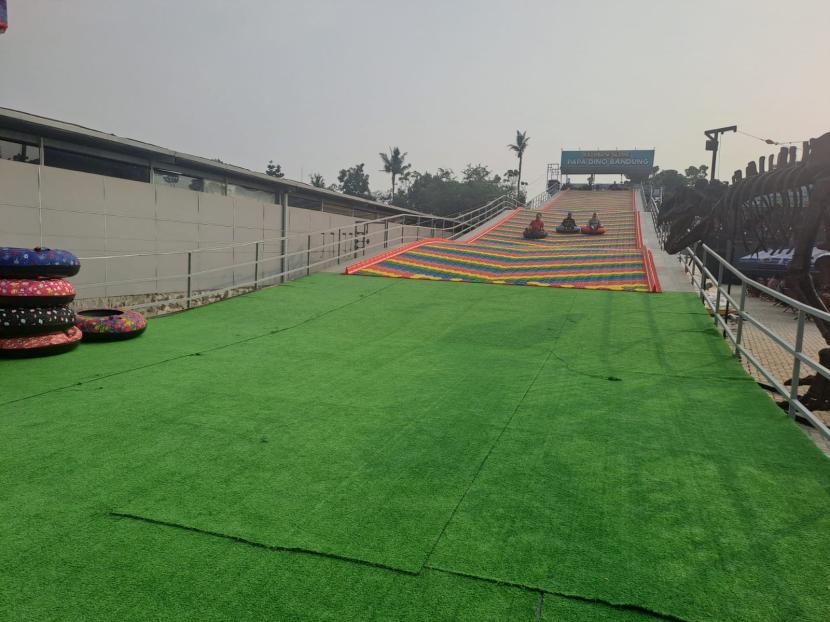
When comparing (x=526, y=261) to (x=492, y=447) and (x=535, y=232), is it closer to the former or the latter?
(x=535, y=232)

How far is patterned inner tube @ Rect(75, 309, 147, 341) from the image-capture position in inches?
282

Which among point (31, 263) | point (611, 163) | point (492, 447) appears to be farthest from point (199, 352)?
point (611, 163)

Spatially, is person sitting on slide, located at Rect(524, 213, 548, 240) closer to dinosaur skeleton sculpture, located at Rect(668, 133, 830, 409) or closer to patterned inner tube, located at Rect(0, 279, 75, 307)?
dinosaur skeleton sculpture, located at Rect(668, 133, 830, 409)

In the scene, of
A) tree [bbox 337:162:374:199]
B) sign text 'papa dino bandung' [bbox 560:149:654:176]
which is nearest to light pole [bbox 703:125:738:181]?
sign text 'papa dino bandung' [bbox 560:149:654:176]

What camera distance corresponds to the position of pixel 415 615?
2117 mm

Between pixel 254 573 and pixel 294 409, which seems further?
pixel 294 409

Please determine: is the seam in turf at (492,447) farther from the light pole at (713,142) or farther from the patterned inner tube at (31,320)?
the light pole at (713,142)

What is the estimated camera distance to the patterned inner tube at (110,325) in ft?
23.5

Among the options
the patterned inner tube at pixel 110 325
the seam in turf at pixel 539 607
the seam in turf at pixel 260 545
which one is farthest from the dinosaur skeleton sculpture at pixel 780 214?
the patterned inner tube at pixel 110 325

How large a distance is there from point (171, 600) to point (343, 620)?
27.2 inches

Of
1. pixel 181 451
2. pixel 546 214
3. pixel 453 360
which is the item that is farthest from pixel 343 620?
pixel 546 214

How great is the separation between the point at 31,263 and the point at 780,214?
9.71 metres

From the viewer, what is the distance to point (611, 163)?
5269 cm

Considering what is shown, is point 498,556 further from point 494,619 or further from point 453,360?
point 453,360
